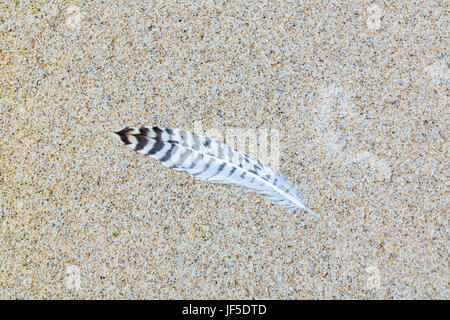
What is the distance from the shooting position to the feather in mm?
1194

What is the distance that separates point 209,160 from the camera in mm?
1193

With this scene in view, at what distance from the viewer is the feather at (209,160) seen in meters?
1.19

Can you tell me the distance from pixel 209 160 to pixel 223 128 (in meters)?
0.14

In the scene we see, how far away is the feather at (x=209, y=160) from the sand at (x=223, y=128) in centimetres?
4

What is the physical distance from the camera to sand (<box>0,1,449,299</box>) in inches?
47.9

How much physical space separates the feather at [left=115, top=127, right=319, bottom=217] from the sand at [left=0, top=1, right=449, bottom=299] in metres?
0.04
